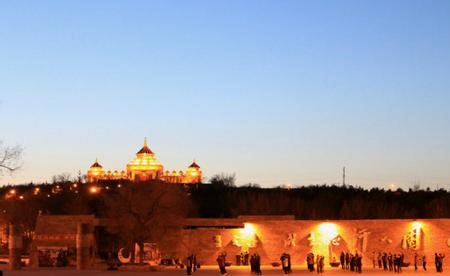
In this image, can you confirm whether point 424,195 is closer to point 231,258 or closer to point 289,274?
point 231,258

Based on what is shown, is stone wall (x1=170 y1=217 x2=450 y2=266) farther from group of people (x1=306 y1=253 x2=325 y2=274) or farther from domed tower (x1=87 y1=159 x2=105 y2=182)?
domed tower (x1=87 y1=159 x2=105 y2=182)

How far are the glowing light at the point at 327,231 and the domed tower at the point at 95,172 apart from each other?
96.7 m

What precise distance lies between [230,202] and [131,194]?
45464mm

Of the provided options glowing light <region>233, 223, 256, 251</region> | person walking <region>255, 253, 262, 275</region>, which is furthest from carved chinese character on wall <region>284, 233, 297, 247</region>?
person walking <region>255, 253, 262, 275</region>

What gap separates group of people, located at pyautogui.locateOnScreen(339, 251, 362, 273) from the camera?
42.0 metres

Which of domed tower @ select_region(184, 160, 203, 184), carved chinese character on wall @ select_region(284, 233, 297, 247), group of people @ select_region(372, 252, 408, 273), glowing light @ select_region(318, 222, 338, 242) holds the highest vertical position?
domed tower @ select_region(184, 160, 203, 184)

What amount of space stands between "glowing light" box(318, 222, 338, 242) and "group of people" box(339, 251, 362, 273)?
89.8 inches

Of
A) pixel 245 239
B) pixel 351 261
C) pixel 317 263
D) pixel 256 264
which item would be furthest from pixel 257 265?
pixel 245 239

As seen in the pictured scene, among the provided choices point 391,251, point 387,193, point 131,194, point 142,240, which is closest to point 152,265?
point 142,240

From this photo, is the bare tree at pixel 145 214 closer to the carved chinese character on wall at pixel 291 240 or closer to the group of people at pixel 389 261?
the carved chinese character on wall at pixel 291 240

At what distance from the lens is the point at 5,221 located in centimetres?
7250

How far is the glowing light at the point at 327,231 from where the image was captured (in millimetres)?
49781

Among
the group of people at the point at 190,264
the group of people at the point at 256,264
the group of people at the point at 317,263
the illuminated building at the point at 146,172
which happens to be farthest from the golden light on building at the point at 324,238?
the illuminated building at the point at 146,172

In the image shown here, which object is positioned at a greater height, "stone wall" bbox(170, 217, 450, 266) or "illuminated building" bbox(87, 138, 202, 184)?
"illuminated building" bbox(87, 138, 202, 184)
